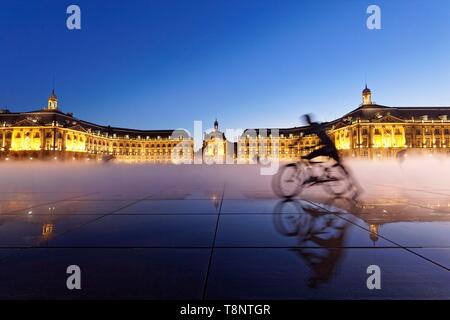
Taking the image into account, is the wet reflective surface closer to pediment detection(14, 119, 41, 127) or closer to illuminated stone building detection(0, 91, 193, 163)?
illuminated stone building detection(0, 91, 193, 163)

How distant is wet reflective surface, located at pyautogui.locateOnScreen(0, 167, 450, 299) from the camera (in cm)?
284

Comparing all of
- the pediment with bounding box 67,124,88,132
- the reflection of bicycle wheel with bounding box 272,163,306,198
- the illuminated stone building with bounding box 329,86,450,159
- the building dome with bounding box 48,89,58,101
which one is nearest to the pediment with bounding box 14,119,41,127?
the pediment with bounding box 67,124,88,132

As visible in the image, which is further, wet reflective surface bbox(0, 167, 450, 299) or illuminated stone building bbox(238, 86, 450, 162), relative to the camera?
illuminated stone building bbox(238, 86, 450, 162)

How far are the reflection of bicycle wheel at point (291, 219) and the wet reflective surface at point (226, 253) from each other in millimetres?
23

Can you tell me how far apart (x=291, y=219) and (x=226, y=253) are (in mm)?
2800

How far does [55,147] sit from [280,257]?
118 m

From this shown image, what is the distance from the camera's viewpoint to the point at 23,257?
379 centimetres

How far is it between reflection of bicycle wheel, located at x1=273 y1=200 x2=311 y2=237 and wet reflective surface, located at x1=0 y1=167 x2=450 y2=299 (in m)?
0.02

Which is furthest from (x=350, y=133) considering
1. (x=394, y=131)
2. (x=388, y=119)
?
(x=394, y=131)

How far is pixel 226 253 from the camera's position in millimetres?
4016

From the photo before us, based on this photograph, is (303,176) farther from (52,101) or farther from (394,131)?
(52,101)

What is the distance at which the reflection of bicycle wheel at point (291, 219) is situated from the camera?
534 cm

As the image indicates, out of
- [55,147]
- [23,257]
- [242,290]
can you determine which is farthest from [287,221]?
[55,147]

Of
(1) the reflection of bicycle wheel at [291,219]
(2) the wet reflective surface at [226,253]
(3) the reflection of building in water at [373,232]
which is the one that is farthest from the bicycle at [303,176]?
(3) the reflection of building in water at [373,232]
